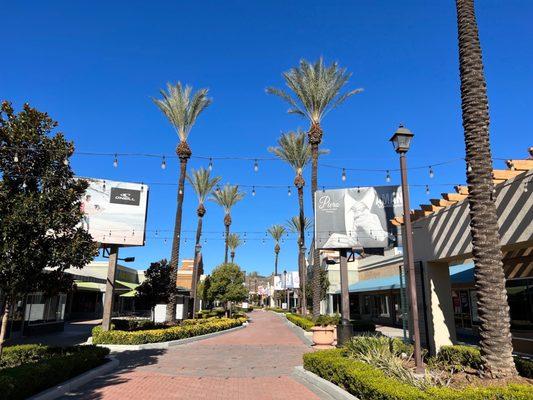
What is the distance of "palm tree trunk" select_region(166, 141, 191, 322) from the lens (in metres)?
24.6

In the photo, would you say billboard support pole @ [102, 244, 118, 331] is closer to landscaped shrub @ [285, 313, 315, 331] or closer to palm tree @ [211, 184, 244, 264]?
landscaped shrub @ [285, 313, 315, 331]

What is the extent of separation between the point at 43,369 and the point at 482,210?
10.1 meters

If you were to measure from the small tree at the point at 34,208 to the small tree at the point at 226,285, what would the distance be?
103 feet

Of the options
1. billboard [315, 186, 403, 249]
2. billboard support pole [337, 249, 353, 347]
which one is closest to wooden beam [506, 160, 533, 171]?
billboard support pole [337, 249, 353, 347]

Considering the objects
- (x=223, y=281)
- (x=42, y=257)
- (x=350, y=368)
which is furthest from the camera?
(x=223, y=281)

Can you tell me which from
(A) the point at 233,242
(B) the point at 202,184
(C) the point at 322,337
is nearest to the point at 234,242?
(A) the point at 233,242

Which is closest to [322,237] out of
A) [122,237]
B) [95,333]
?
[122,237]

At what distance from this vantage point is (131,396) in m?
9.16

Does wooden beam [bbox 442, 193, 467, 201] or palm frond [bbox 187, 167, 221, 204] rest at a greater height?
palm frond [bbox 187, 167, 221, 204]

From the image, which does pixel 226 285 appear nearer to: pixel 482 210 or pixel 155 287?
pixel 155 287

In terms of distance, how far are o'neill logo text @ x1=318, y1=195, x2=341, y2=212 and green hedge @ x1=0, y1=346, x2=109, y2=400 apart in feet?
40.6

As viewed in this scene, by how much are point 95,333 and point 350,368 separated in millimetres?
13976

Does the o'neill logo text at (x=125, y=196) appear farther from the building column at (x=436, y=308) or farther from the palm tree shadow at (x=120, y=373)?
the building column at (x=436, y=308)

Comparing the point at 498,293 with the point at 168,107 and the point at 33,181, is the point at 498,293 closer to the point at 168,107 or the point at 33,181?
the point at 33,181
